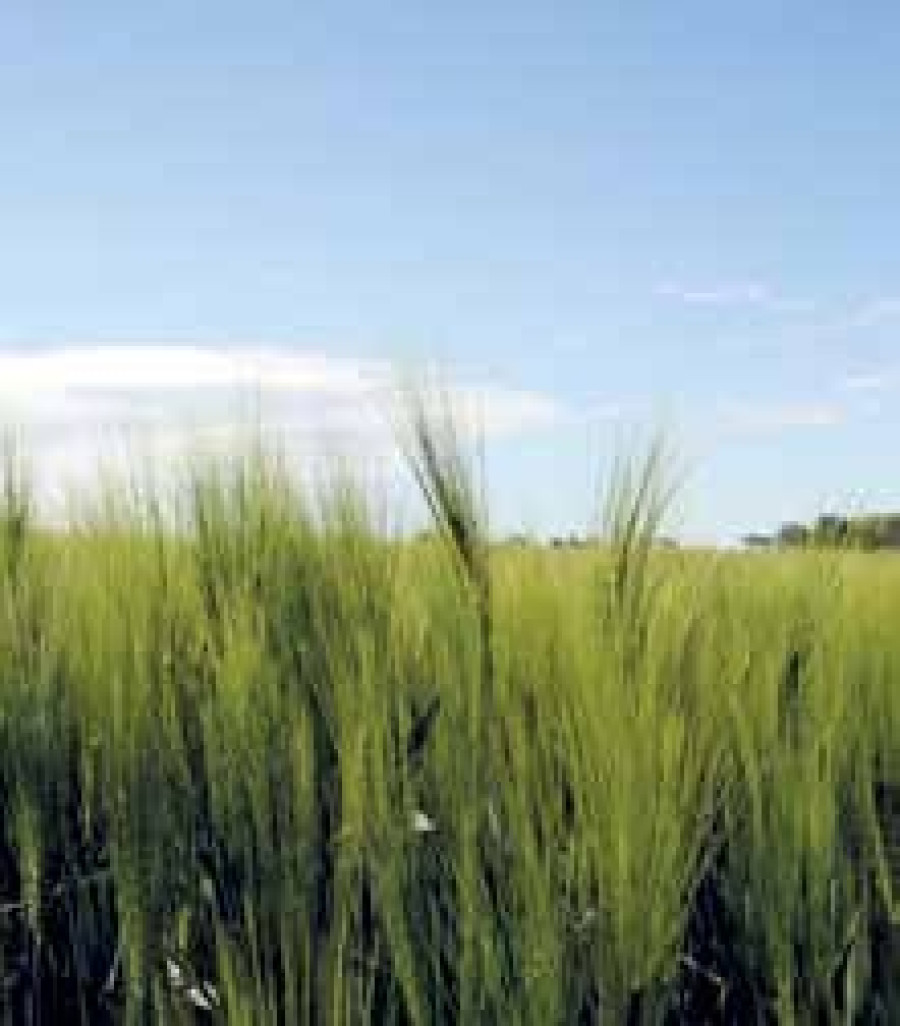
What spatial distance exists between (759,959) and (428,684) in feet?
1.04

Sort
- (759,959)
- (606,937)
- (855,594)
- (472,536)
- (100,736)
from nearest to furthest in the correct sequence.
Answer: (606,937) → (759,959) → (100,736) → (472,536) → (855,594)

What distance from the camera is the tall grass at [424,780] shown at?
3.81 ft

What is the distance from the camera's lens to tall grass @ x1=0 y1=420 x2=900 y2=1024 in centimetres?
116

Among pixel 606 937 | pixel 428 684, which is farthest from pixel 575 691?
pixel 428 684

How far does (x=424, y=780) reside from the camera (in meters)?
1.31

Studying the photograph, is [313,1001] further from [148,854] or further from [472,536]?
[472,536]

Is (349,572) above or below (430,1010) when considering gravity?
above

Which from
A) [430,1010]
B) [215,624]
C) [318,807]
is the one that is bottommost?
[430,1010]

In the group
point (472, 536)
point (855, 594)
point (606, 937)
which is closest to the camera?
point (606, 937)

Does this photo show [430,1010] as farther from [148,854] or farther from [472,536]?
[472,536]

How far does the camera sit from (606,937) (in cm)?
115

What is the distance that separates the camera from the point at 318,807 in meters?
1.31

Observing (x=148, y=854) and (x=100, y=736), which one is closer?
(x=148, y=854)

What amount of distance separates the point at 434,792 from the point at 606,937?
0.19 meters
